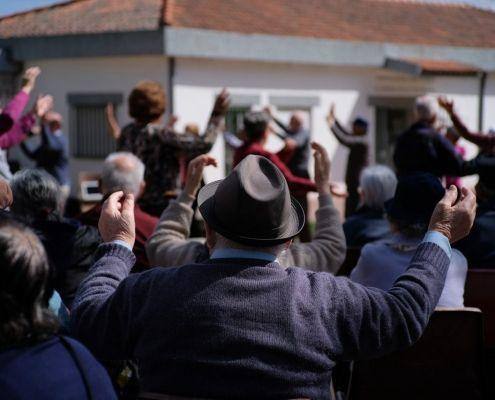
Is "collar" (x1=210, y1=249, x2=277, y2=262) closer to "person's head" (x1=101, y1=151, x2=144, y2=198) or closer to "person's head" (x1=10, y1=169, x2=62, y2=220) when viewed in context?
"person's head" (x1=10, y1=169, x2=62, y2=220)

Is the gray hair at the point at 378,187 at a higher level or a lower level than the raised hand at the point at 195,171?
lower

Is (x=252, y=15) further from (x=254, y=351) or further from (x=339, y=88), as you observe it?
(x=254, y=351)

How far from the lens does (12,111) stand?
6.54m

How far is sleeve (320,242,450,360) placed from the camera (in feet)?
8.41

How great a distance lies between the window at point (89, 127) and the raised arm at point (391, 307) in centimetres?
1332

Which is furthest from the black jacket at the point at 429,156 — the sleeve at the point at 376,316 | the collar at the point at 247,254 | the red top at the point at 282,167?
the collar at the point at 247,254

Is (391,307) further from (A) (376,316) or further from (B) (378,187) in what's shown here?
(B) (378,187)

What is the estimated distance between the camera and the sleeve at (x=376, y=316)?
2564 mm

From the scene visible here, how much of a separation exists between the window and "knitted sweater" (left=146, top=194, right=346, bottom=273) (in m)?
11.8

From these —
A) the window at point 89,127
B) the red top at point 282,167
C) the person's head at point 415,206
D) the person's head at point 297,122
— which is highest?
the person's head at point 415,206

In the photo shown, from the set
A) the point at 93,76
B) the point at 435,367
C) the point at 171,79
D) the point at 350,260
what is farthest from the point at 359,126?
the point at 435,367

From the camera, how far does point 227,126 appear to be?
15945 millimetres

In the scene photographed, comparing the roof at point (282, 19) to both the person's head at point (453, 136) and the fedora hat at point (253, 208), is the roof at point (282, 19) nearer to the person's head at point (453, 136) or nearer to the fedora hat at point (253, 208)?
the person's head at point (453, 136)

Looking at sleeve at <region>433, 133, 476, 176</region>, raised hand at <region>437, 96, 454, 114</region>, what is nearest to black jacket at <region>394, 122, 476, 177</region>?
sleeve at <region>433, 133, 476, 176</region>
